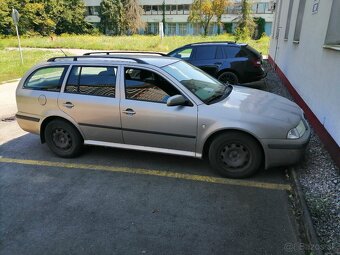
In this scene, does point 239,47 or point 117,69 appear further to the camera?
point 239,47

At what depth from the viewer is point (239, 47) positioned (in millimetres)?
9922

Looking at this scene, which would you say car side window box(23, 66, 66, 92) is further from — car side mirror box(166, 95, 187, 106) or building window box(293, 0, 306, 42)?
building window box(293, 0, 306, 42)

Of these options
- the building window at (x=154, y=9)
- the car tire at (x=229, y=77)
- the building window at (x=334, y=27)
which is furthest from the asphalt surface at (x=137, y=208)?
the building window at (x=154, y=9)

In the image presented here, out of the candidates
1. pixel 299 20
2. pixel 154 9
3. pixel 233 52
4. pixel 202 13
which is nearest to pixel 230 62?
pixel 233 52

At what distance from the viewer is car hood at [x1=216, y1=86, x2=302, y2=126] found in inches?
165

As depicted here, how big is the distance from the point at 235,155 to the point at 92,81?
244cm

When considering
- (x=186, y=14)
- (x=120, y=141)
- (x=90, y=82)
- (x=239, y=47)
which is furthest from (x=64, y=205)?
(x=186, y=14)

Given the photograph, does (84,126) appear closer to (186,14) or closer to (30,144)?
(30,144)

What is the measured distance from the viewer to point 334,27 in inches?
220

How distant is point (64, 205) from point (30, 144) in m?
2.56

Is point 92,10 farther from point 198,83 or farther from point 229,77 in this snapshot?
point 198,83

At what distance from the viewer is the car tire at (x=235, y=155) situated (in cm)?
422

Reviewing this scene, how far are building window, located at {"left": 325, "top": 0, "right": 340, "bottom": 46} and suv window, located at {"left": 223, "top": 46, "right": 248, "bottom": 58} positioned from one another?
4.24 metres

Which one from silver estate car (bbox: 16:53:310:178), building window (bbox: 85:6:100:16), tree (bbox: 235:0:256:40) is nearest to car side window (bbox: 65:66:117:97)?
silver estate car (bbox: 16:53:310:178)
